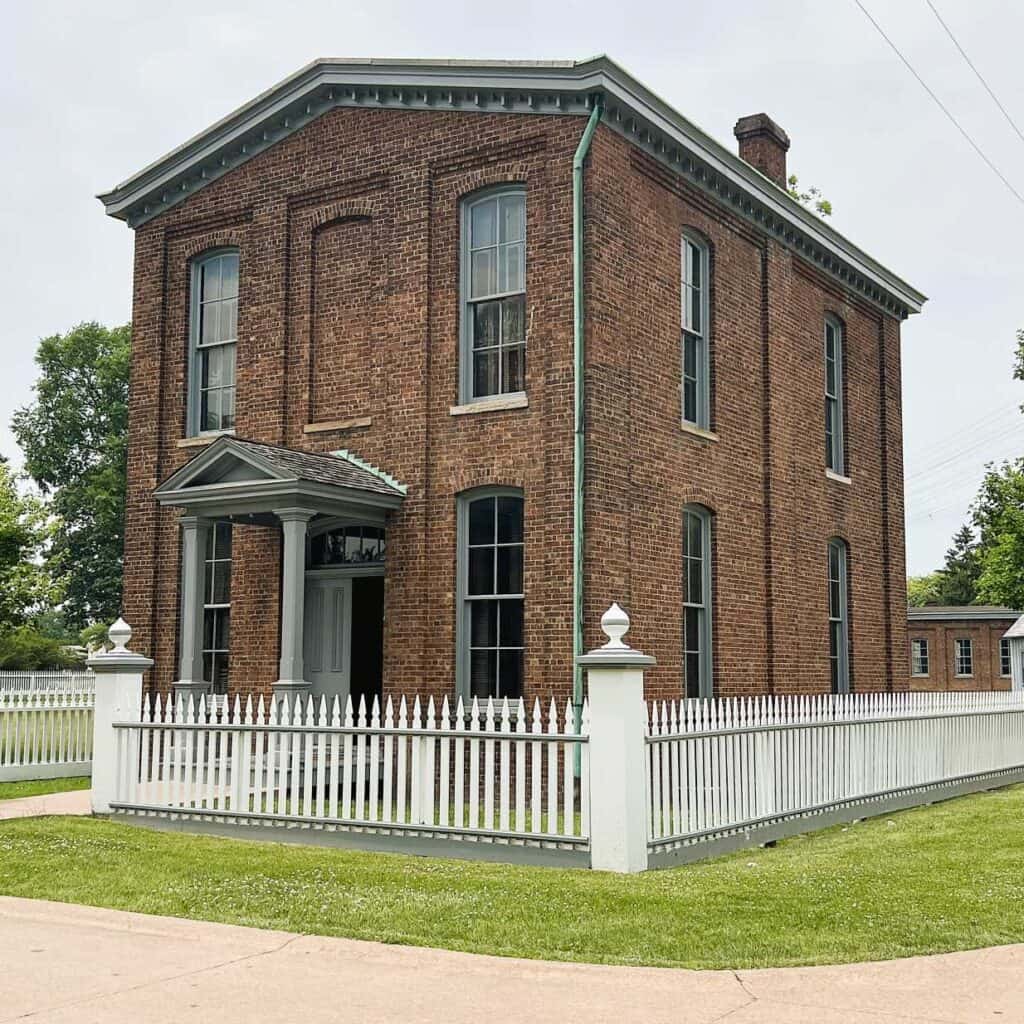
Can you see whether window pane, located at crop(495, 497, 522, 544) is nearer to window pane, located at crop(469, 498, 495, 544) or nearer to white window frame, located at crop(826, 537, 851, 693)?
window pane, located at crop(469, 498, 495, 544)

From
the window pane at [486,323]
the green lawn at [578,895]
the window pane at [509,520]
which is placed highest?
the window pane at [486,323]

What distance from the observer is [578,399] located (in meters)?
14.7

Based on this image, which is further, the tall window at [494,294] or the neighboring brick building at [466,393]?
the tall window at [494,294]

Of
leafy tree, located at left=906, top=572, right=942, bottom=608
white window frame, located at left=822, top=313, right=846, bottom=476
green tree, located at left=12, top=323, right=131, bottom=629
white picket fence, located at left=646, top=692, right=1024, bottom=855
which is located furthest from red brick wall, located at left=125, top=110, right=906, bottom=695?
leafy tree, located at left=906, top=572, right=942, bottom=608

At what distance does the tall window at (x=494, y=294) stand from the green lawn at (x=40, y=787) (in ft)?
23.1

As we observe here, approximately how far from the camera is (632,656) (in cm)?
1038

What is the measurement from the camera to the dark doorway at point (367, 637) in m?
16.8

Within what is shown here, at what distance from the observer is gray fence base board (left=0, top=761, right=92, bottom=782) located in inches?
695

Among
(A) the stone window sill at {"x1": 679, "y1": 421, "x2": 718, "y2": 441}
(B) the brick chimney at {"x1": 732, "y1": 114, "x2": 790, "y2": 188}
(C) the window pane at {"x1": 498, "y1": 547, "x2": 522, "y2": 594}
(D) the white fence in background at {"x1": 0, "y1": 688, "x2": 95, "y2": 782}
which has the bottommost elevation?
(D) the white fence in background at {"x1": 0, "y1": 688, "x2": 95, "y2": 782}

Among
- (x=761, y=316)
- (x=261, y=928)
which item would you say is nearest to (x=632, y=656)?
(x=261, y=928)

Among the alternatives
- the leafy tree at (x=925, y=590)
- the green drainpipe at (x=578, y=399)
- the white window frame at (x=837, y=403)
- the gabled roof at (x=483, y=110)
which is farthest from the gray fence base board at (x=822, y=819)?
the leafy tree at (x=925, y=590)

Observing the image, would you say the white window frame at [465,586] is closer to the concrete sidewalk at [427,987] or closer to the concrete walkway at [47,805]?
the concrete walkway at [47,805]

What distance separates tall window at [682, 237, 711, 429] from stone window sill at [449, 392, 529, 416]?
9.60 feet

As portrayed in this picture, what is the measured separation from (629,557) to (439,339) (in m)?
3.48
